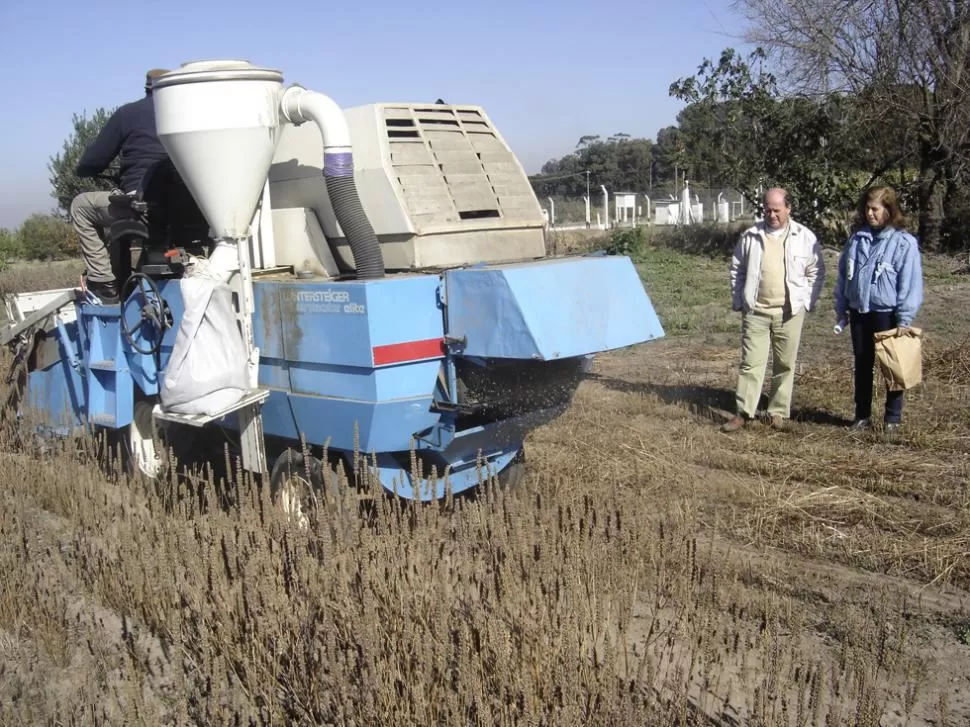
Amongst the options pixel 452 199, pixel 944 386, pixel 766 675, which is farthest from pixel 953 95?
pixel 766 675

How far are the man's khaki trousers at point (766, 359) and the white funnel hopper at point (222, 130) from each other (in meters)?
3.66

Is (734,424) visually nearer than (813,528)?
No

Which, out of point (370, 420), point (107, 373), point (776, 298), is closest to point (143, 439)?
point (107, 373)

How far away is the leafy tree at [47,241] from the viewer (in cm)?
2884

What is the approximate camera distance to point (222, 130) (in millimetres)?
5168

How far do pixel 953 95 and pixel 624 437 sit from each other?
1153 centimetres

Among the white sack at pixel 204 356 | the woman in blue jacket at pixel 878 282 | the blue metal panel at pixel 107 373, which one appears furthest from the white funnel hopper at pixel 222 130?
the woman in blue jacket at pixel 878 282

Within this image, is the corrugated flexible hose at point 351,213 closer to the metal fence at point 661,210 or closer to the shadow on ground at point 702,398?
the shadow on ground at point 702,398

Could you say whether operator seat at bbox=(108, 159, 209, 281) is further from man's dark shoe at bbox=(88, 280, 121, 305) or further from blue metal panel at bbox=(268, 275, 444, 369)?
blue metal panel at bbox=(268, 275, 444, 369)

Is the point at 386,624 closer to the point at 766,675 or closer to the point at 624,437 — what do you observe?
the point at 766,675

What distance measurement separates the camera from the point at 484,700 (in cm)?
290

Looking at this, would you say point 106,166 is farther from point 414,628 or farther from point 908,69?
point 908,69

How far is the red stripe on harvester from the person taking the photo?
15.3 feet

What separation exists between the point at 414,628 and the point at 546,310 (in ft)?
6.13
